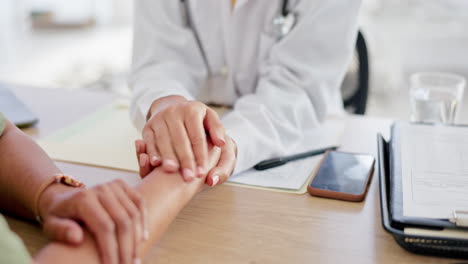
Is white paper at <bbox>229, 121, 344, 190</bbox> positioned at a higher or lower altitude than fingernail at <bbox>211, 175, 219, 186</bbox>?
lower

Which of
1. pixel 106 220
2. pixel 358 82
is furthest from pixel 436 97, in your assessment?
pixel 106 220

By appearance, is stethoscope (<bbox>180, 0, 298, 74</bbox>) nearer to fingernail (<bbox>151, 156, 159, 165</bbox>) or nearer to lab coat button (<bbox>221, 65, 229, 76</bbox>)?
lab coat button (<bbox>221, 65, 229, 76</bbox>)

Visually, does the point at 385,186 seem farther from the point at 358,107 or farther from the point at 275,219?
the point at 358,107

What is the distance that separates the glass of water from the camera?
0.87m

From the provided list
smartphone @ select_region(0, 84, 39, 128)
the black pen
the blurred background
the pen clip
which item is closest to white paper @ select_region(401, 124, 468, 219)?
Result: the pen clip

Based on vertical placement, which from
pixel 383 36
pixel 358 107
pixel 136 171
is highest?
pixel 136 171

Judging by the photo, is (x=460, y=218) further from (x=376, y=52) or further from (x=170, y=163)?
(x=376, y=52)

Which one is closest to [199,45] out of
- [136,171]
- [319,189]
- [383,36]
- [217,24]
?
[217,24]

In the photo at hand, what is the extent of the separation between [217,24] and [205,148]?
17.5 inches

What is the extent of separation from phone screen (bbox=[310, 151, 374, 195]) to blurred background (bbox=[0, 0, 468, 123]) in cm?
183

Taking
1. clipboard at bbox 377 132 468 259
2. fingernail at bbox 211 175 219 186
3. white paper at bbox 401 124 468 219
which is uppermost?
white paper at bbox 401 124 468 219

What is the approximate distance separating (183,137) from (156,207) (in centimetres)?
12

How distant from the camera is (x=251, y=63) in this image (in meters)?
1.03

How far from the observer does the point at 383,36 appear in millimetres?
3273
